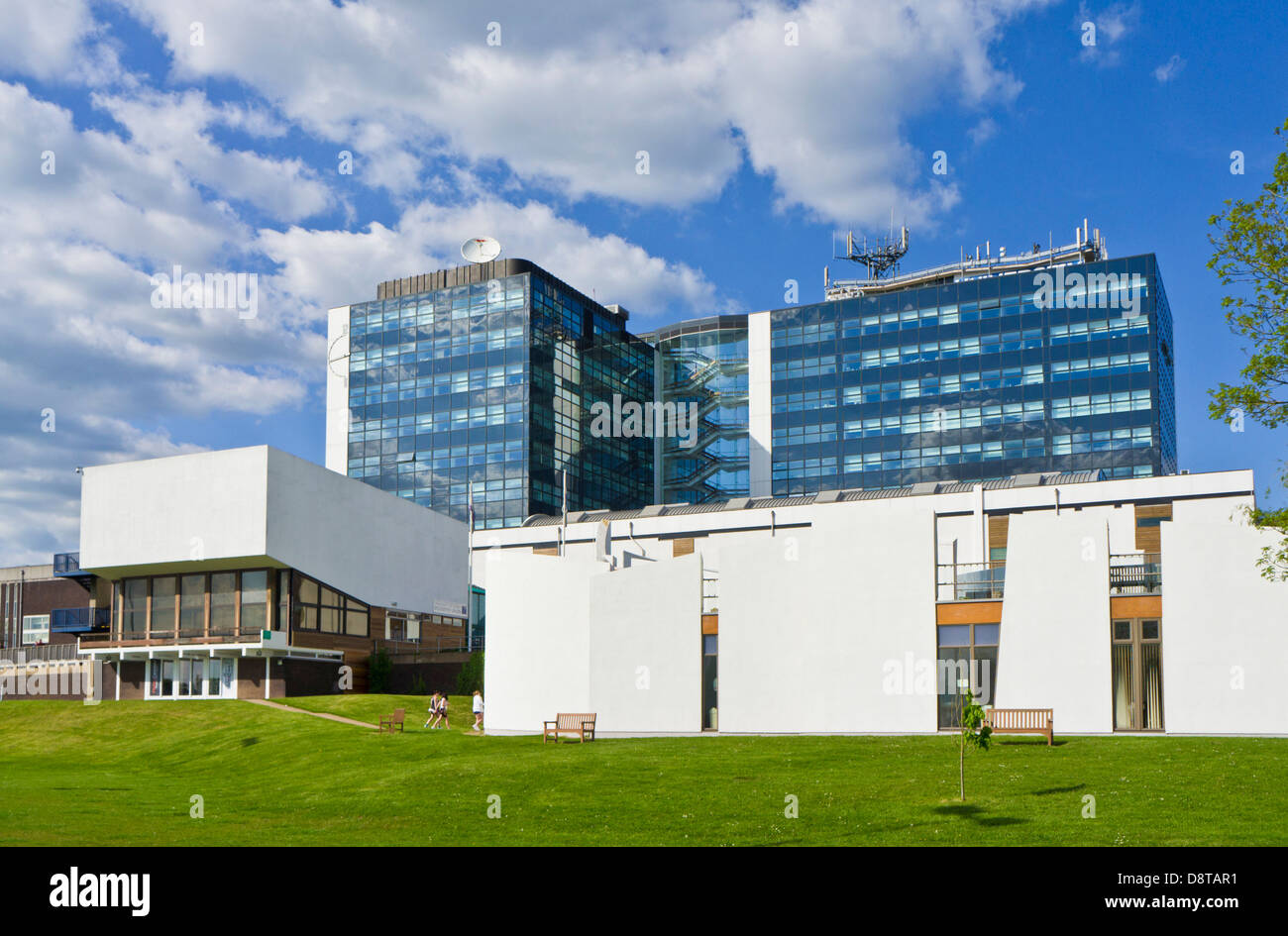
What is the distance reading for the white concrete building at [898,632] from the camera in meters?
32.3

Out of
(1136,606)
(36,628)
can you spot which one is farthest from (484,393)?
(1136,606)

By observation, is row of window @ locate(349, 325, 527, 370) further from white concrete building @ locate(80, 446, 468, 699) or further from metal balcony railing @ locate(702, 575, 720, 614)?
metal balcony railing @ locate(702, 575, 720, 614)

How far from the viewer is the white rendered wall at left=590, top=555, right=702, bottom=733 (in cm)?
3844

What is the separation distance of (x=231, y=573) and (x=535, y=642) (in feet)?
79.3

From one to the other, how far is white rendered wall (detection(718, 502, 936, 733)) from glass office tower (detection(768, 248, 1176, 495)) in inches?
2634

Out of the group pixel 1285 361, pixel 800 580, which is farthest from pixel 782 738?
pixel 1285 361

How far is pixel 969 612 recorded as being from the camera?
114 feet

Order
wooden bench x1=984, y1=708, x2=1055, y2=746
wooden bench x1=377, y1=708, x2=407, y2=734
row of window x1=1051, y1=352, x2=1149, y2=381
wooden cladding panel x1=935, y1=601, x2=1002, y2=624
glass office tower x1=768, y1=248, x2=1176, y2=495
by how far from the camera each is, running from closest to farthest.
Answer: wooden bench x1=984, y1=708, x2=1055, y2=746 → wooden cladding panel x1=935, y1=601, x2=1002, y2=624 → wooden bench x1=377, y1=708, x2=407, y2=734 → row of window x1=1051, y1=352, x2=1149, y2=381 → glass office tower x1=768, y1=248, x2=1176, y2=495

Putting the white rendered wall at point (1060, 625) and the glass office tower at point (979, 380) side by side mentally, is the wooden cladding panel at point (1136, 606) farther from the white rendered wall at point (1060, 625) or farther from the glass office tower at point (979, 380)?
the glass office tower at point (979, 380)

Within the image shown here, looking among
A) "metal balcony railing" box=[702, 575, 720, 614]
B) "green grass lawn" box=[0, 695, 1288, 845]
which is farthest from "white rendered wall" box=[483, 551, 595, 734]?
"green grass lawn" box=[0, 695, 1288, 845]

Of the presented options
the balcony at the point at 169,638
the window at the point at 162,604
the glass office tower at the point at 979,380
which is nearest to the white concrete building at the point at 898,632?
the balcony at the point at 169,638

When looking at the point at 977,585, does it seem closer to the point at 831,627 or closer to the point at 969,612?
the point at 969,612

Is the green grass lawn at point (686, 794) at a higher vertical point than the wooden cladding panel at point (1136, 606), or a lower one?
lower

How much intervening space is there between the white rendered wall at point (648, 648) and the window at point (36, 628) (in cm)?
5059
